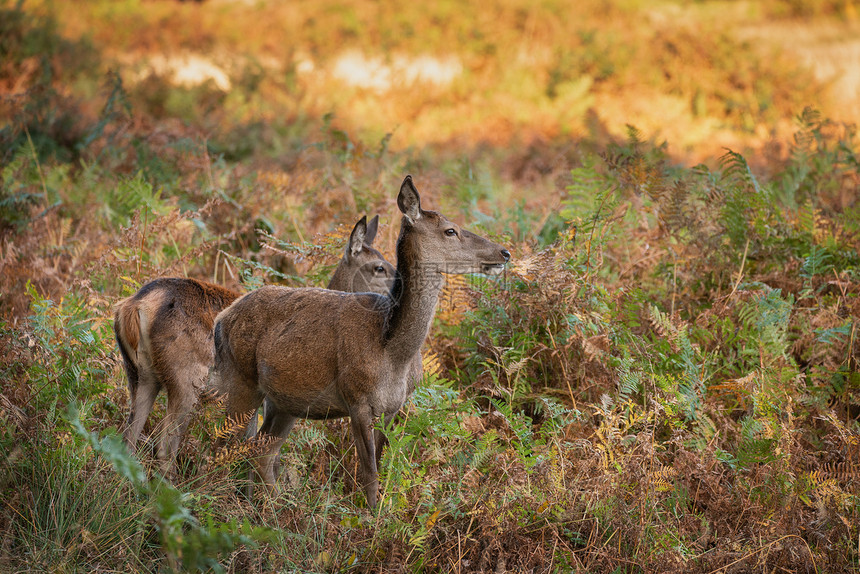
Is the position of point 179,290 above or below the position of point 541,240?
above

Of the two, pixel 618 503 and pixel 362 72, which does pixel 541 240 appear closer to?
pixel 618 503

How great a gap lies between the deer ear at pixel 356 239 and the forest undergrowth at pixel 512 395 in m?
0.15

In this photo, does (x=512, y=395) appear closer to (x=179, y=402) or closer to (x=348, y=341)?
(x=348, y=341)

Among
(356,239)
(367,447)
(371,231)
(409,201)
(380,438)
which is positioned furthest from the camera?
(371,231)

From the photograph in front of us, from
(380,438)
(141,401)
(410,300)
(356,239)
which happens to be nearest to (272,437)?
(380,438)

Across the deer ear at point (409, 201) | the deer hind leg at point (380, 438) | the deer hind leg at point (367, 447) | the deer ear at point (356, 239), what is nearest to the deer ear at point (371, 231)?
the deer ear at point (356, 239)

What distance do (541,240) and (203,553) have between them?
5.47 metres

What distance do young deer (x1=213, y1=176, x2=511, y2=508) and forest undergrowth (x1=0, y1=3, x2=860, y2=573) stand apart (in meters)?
0.24

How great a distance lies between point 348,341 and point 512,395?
50.8 inches

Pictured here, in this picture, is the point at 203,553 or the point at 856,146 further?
the point at 856,146

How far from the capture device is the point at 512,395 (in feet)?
17.8

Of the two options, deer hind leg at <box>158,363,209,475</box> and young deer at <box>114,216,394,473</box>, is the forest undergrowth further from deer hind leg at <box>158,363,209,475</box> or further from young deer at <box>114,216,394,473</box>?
young deer at <box>114,216,394,473</box>

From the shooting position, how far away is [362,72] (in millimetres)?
17391

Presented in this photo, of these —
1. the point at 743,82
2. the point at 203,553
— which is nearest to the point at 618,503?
the point at 203,553
